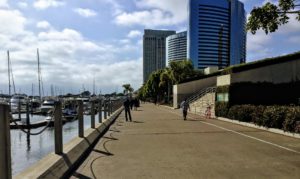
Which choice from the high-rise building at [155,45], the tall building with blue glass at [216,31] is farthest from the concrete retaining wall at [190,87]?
the high-rise building at [155,45]

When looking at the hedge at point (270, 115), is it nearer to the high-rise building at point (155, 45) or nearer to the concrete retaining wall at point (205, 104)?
the concrete retaining wall at point (205, 104)

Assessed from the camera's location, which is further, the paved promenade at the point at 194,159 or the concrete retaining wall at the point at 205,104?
the concrete retaining wall at the point at 205,104

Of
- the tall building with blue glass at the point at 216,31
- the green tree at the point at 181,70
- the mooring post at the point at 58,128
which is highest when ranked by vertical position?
the tall building with blue glass at the point at 216,31

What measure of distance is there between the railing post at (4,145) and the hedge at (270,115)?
13.6 meters

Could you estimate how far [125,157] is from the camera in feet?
38.3

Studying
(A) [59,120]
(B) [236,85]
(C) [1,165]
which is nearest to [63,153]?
(A) [59,120]

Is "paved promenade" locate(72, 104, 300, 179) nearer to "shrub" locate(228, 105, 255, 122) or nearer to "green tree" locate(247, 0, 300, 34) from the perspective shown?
"green tree" locate(247, 0, 300, 34)

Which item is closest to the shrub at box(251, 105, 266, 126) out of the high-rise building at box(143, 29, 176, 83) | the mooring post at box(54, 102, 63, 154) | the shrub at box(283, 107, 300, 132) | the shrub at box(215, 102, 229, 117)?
the shrub at box(283, 107, 300, 132)

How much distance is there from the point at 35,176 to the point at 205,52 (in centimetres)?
8459

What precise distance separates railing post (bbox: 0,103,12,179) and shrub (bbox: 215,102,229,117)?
24.9 meters

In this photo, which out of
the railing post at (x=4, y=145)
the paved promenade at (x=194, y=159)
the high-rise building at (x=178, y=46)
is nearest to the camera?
the railing post at (x=4, y=145)

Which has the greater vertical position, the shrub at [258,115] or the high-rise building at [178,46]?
the high-rise building at [178,46]

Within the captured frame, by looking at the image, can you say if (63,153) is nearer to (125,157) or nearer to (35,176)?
(125,157)

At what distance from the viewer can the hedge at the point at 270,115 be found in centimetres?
1768
